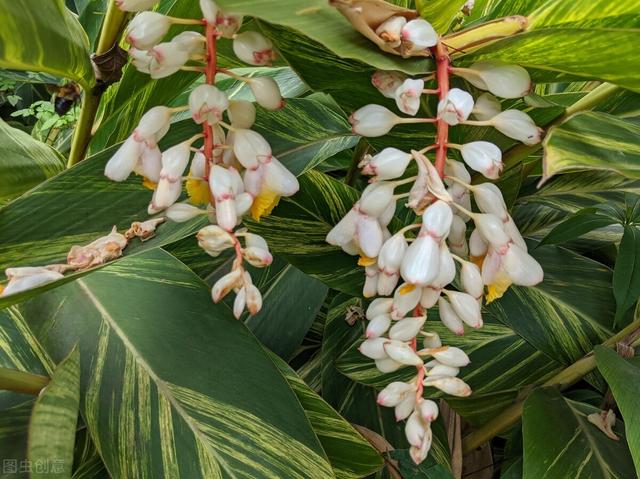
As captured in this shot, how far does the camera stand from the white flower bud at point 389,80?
1.34 ft

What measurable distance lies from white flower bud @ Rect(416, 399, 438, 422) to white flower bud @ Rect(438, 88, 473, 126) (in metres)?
0.19

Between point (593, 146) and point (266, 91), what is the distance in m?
0.22

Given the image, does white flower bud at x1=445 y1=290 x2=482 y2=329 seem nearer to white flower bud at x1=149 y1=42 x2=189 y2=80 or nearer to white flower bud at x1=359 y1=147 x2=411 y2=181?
white flower bud at x1=359 y1=147 x2=411 y2=181

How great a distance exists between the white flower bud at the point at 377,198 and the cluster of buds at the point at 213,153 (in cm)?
6

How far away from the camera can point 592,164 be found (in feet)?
1.20

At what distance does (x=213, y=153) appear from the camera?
1.39ft

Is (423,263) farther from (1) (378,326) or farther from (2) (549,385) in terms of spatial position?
(2) (549,385)

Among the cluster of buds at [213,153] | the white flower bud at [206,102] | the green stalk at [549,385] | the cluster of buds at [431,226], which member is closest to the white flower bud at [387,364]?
the cluster of buds at [431,226]

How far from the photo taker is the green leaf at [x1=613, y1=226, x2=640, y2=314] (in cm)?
60

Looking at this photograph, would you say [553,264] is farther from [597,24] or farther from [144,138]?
[144,138]

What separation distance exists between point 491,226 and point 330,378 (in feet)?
1.50

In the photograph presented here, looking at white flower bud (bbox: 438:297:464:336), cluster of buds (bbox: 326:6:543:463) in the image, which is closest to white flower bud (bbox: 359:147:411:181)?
cluster of buds (bbox: 326:6:543:463)

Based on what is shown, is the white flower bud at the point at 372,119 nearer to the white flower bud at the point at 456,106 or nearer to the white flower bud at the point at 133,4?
the white flower bud at the point at 456,106

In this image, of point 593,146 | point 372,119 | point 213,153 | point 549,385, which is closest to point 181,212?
point 213,153
